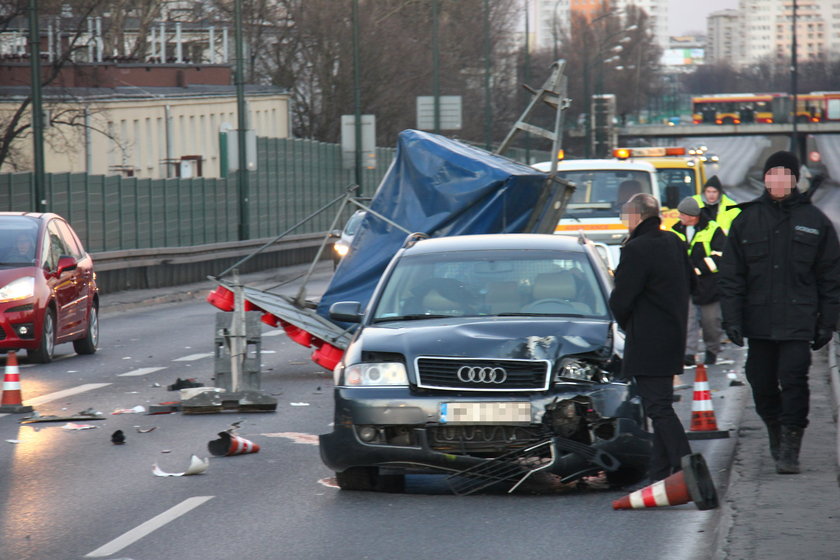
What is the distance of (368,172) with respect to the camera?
57.1m

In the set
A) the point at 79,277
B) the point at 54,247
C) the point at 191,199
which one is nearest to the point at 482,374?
the point at 54,247

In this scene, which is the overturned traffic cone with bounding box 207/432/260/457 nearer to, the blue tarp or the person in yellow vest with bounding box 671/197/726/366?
the blue tarp

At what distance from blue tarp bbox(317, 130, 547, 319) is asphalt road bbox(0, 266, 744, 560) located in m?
3.05

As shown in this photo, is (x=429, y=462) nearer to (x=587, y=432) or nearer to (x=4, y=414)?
(x=587, y=432)

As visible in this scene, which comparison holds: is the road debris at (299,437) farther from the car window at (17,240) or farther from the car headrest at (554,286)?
the car window at (17,240)

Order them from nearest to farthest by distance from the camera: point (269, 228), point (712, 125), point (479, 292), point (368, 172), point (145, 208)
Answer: point (479, 292), point (145, 208), point (269, 228), point (368, 172), point (712, 125)

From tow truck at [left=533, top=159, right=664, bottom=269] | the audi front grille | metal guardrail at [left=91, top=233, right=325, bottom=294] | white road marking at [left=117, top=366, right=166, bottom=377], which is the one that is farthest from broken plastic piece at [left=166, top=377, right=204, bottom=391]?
metal guardrail at [left=91, top=233, right=325, bottom=294]

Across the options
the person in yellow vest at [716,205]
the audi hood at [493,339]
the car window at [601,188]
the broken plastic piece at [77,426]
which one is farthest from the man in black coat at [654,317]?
the car window at [601,188]

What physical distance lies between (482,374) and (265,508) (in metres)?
1.34

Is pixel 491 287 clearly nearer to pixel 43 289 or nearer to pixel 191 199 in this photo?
pixel 43 289

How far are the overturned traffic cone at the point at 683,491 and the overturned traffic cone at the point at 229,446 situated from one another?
2.89 meters

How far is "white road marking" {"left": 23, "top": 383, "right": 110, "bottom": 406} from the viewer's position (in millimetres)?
13609

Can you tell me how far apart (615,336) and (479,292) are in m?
1.04

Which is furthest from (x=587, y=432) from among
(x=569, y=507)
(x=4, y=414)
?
(x=4, y=414)
